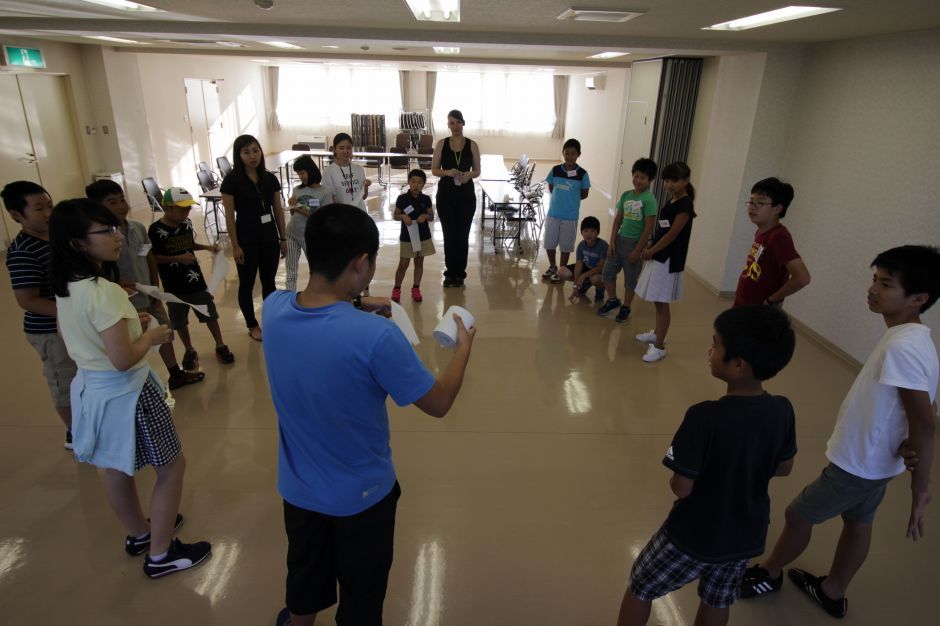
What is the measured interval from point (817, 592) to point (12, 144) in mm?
9594

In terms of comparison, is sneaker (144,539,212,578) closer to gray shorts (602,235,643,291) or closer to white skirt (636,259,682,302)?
white skirt (636,259,682,302)

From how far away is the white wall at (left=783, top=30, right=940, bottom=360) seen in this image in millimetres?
4008

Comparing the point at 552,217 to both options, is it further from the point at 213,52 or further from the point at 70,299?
the point at 213,52

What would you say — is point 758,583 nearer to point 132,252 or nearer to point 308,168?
point 132,252

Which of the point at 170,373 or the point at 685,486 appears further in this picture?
the point at 170,373

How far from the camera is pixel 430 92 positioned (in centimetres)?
1648

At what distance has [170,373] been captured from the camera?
396 centimetres

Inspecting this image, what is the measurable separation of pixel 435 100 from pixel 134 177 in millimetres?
9658

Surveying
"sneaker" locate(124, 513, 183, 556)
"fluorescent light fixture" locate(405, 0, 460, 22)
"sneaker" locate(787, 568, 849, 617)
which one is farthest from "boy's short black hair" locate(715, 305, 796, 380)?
"fluorescent light fixture" locate(405, 0, 460, 22)

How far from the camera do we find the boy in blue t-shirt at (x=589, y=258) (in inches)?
220

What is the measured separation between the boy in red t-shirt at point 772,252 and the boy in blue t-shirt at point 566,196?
9.58 feet

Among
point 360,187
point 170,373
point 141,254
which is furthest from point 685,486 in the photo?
point 360,187

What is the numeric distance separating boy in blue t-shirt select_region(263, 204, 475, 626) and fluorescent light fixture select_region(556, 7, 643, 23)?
2955 mm

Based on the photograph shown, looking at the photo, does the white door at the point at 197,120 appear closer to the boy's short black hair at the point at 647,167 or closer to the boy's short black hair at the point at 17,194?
the boy's short black hair at the point at 17,194
